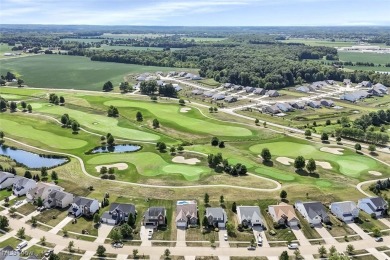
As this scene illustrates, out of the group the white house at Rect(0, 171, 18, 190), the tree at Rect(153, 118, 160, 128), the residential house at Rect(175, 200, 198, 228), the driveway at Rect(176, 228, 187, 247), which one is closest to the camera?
the driveway at Rect(176, 228, 187, 247)

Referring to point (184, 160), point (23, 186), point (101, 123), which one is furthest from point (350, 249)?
point (101, 123)

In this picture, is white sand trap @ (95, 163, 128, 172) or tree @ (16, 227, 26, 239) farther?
white sand trap @ (95, 163, 128, 172)

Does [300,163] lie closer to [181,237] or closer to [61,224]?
[181,237]

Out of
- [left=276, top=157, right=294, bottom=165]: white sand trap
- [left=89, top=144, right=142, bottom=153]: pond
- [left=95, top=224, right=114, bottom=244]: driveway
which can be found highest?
[left=89, top=144, right=142, bottom=153]: pond

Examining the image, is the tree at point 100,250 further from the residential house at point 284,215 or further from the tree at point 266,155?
the tree at point 266,155

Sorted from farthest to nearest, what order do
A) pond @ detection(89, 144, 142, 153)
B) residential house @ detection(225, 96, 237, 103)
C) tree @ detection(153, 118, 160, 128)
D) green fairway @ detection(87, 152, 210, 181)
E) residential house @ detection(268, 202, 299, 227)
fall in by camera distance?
residential house @ detection(225, 96, 237, 103) < tree @ detection(153, 118, 160, 128) < pond @ detection(89, 144, 142, 153) < green fairway @ detection(87, 152, 210, 181) < residential house @ detection(268, 202, 299, 227)

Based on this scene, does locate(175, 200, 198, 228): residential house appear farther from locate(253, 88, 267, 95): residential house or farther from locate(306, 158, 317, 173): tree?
locate(253, 88, 267, 95): residential house

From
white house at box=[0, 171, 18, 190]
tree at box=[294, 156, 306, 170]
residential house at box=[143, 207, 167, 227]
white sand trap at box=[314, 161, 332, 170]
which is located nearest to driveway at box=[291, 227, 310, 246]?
residential house at box=[143, 207, 167, 227]
